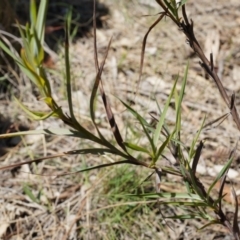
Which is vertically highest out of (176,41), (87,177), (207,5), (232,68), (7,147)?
(207,5)

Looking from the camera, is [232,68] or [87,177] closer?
[87,177]

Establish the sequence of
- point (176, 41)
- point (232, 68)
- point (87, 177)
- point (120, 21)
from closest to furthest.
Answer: point (87, 177)
point (232, 68)
point (176, 41)
point (120, 21)

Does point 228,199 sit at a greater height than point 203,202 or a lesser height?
lesser

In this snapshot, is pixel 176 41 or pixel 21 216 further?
pixel 176 41

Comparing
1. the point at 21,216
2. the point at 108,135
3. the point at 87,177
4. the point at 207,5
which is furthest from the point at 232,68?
the point at 21,216

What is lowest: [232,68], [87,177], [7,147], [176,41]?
[87,177]

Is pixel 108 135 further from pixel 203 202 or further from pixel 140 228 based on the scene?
pixel 203 202

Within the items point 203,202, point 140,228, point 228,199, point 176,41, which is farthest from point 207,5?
point 203,202

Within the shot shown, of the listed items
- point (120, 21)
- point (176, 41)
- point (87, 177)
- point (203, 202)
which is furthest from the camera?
point (120, 21)

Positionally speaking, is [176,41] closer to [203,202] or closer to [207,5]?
[207,5]
